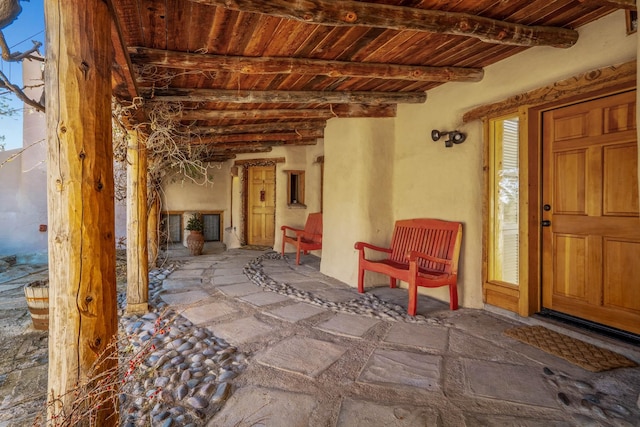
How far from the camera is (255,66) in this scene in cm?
254

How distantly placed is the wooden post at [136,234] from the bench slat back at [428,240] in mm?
2558

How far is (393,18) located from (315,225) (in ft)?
13.4

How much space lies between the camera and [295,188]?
7.04 metres

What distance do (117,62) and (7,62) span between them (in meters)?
1.24

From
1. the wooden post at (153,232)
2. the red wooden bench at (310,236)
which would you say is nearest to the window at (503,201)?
the red wooden bench at (310,236)

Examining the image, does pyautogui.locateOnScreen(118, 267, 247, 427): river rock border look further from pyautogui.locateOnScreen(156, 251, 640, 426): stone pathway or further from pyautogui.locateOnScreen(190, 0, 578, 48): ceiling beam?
pyautogui.locateOnScreen(190, 0, 578, 48): ceiling beam

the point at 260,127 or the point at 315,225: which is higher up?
the point at 260,127

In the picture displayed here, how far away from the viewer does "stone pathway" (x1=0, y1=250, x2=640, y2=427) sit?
1.60 metres

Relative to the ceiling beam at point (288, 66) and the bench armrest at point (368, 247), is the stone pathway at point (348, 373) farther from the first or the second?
the ceiling beam at point (288, 66)

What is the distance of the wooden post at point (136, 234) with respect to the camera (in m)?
3.15

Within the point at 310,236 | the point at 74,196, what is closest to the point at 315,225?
the point at 310,236

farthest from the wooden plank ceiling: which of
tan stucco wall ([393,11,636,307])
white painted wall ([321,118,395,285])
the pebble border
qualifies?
the pebble border

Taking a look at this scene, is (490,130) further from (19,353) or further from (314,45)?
(19,353)

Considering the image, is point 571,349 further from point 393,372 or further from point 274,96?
point 274,96
